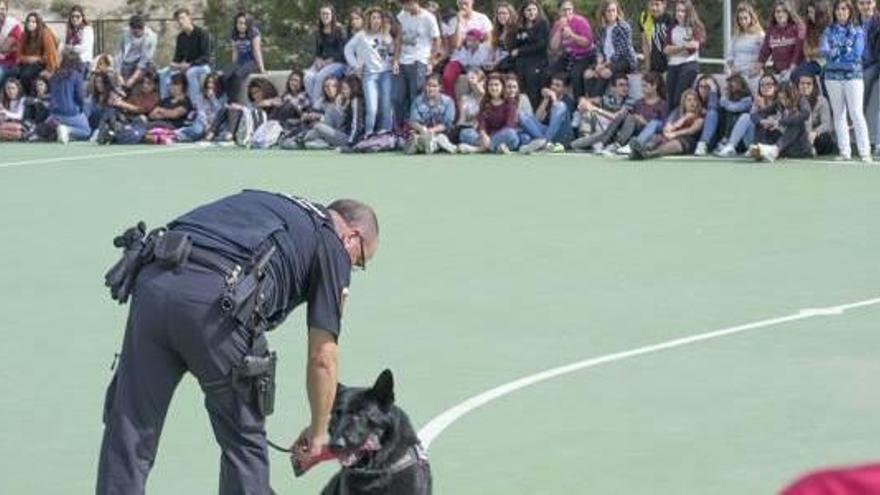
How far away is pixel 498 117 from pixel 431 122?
0.87 metres

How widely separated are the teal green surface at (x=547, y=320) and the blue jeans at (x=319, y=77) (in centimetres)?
380

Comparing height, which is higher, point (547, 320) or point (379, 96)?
point (379, 96)

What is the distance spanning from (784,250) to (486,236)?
7.94ft

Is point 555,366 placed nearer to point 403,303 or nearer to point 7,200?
point 403,303

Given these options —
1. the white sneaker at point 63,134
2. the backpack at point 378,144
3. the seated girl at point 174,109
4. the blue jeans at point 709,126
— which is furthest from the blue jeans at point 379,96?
the white sneaker at point 63,134

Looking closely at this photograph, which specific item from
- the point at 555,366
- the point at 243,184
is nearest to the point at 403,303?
the point at 555,366

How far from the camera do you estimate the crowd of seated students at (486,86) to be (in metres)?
21.4

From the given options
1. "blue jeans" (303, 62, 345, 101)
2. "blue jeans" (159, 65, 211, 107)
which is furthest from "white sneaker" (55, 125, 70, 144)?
"blue jeans" (303, 62, 345, 101)

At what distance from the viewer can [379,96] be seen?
79.9 ft

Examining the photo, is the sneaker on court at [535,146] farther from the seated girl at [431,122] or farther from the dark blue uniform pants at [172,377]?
the dark blue uniform pants at [172,377]

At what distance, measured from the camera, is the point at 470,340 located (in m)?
11.7

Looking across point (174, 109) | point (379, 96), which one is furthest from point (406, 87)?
point (174, 109)

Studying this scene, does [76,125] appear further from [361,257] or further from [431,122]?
[361,257]

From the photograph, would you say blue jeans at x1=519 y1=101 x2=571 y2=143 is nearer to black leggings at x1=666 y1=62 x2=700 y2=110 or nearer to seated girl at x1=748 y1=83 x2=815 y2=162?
black leggings at x1=666 y1=62 x2=700 y2=110
